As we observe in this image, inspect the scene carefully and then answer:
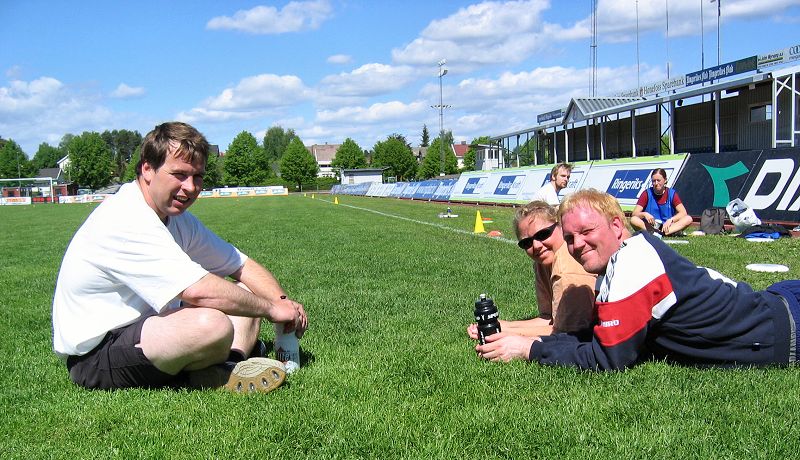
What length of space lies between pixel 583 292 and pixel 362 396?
5.19ft

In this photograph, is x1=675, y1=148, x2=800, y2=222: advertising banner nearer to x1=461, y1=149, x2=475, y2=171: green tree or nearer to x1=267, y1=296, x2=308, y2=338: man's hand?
x1=267, y1=296, x2=308, y2=338: man's hand

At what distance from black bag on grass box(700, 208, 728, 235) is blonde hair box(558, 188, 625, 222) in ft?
33.2

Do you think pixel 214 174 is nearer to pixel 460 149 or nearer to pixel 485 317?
pixel 460 149

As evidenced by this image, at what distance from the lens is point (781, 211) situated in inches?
493

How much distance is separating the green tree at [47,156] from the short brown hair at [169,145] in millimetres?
173811

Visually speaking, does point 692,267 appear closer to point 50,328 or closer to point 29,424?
point 29,424

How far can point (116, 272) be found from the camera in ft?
10.9

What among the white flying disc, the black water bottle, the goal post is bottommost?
the white flying disc

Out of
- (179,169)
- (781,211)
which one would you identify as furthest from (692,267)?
(781,211)

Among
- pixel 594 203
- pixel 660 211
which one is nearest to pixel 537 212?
pixel 594 203

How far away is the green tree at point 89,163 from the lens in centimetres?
11038

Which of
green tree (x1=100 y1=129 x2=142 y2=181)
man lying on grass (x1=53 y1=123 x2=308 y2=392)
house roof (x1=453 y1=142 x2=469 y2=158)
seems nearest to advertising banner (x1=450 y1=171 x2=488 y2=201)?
man lying on grass (x1=53 y1=123 x2=308 y2=392)

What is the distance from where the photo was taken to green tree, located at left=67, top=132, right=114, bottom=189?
110 meters

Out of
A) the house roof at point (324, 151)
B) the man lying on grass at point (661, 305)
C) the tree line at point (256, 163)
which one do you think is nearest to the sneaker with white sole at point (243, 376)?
the man lying on grass at point (661, 305)
